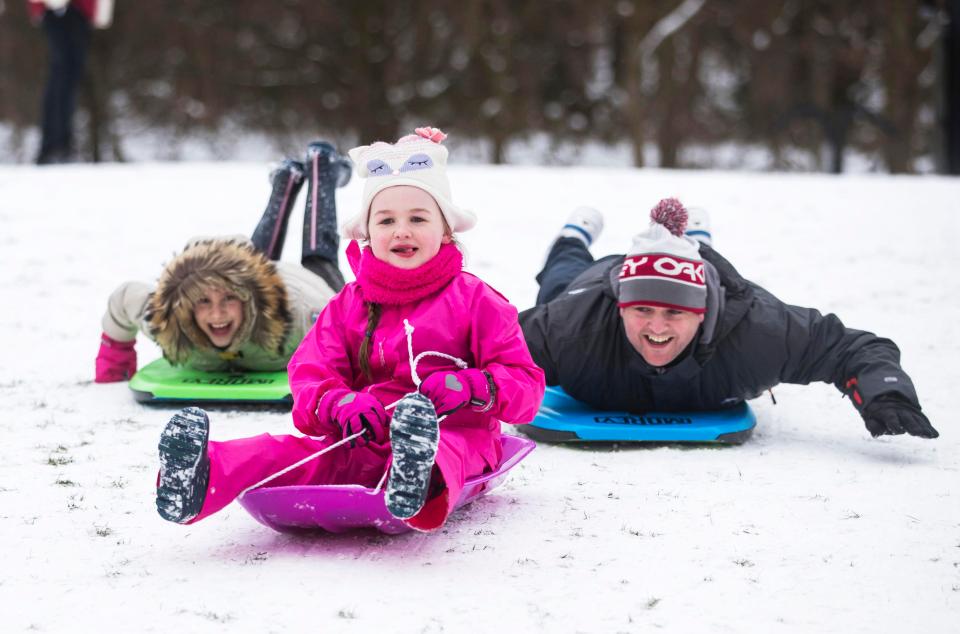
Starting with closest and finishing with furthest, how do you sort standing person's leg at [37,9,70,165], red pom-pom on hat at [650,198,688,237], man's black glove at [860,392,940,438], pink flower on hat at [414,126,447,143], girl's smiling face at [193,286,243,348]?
1. pink flower on hat at [414,126,447,143]
2. man's black glove at [860,392,940,438]
3. red pom-pom on hat at [650,198,688,237]
4. girl's smiling face at [193,286,243,348]
5. standing person's leg at [37,9,70,165]

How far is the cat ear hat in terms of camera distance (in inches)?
99.0

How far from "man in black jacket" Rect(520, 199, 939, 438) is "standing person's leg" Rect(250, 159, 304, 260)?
62.4 inches

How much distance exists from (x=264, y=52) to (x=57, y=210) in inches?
347

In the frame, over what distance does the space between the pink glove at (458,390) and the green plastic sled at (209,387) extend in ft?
4.83

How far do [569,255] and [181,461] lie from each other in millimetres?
2518

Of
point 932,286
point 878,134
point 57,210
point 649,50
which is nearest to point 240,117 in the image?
point 649,50

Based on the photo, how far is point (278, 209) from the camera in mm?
4789

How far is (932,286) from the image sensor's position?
591cm

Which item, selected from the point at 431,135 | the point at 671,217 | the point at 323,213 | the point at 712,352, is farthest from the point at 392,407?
the point at 323,213

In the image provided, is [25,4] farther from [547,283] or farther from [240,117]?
[547,283]

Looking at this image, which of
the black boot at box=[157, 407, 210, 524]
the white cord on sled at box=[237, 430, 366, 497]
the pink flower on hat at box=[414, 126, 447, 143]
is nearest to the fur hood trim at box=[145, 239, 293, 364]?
the pink flower on hat at box=[414, 126, 447, 143]

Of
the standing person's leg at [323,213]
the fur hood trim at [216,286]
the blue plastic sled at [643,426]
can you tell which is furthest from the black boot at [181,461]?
the standing person's leg at [323,213]

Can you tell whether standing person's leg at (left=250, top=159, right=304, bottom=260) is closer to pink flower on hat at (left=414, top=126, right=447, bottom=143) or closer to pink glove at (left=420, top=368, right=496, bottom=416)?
pink flower on hat at (left=414, top=126, right=447, bottom=143)

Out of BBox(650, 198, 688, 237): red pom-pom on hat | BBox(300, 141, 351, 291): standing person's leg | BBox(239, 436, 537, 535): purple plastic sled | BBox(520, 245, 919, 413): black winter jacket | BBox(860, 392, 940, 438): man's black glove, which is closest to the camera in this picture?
BBox(239, 436, 537, 535): purple plastic sled
